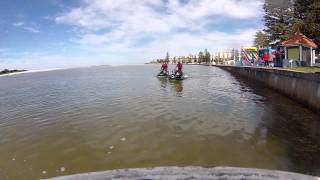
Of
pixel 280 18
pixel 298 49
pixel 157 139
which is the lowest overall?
pixel 157 139

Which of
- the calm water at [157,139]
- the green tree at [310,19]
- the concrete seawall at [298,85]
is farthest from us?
the green tree at [310,19]

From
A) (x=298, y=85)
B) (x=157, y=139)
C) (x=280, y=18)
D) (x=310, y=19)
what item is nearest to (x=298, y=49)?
(x=310, y=19)

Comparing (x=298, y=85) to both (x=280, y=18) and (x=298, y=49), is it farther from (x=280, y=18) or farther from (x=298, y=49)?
(x=280, y=18)

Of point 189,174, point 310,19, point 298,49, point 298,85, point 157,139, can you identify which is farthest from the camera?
point 310,19

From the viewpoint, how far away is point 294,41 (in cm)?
3666

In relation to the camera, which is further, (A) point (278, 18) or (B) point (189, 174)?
(A) point (278, 18)

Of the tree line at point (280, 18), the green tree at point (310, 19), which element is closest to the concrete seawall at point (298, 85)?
the green tree at point (310, 19)

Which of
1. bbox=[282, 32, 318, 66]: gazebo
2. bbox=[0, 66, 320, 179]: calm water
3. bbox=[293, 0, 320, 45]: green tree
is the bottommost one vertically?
bbox=[0, 66, 320, 179]: calm water

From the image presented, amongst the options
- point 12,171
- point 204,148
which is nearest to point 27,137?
point 12,171

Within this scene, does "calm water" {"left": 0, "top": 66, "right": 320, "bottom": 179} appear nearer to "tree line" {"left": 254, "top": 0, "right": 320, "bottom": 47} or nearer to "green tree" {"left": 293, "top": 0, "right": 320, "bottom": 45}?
"green tree" {"left": 293, "top": 0, "right": 320, "bottom": 45}

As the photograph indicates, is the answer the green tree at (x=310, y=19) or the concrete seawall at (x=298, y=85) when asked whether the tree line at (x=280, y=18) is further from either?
the concrete seawall at (x=298, y=85)

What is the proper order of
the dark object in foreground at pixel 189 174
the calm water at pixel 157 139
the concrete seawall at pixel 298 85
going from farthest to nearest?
the concrete seawall at pixel 298 85 < the calm water at pixel 157 139 < the dark object in foreground at pixel 189 174

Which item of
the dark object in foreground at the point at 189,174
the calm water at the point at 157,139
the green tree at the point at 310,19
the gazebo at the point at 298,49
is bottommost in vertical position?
the calm water at the point at 157,139

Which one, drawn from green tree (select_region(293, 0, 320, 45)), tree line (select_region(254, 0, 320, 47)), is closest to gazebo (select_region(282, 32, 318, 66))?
green tree (select_region(293, 0, 320, 45))
